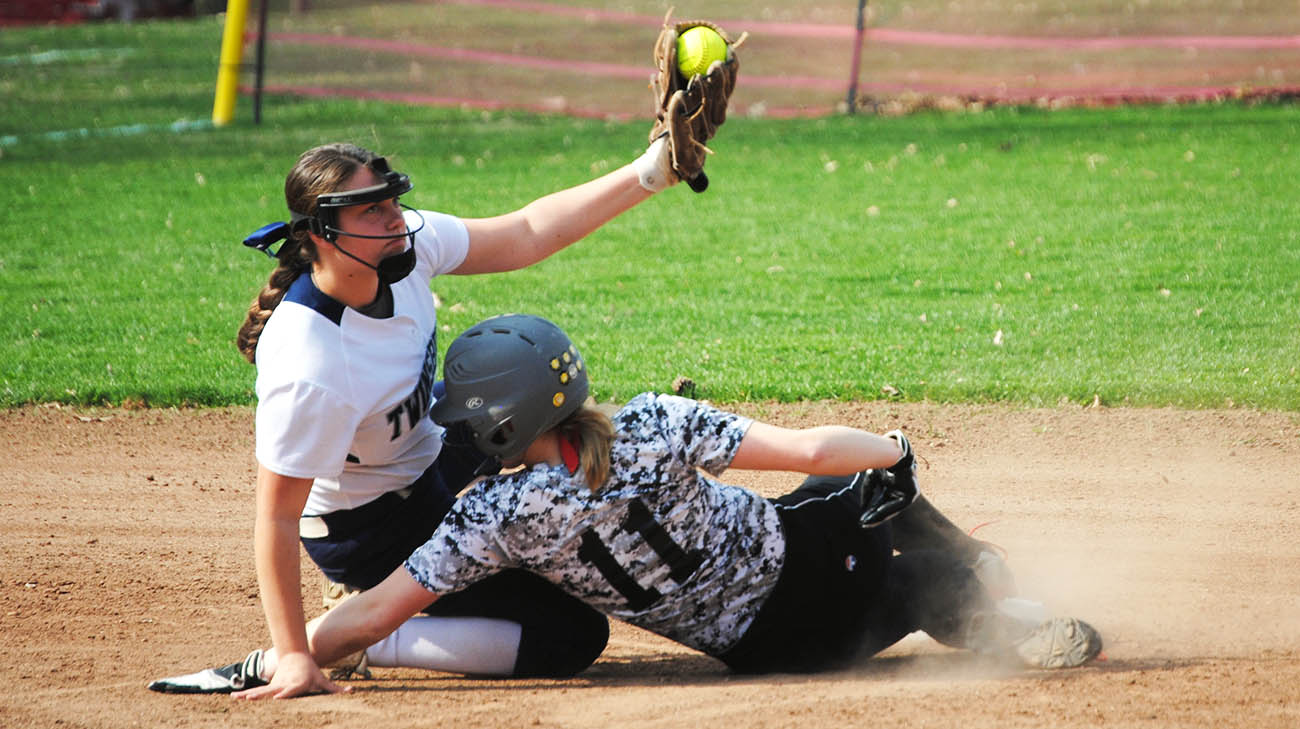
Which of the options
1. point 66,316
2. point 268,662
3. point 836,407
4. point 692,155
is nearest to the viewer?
point 268,662

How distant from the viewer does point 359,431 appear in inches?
161

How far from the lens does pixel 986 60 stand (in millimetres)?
19250

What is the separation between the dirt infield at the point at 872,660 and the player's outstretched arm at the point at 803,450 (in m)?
0.66

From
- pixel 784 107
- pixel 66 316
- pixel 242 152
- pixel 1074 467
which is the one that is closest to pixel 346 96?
pixel 242 152

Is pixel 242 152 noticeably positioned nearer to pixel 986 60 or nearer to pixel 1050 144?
pixel 1050 144

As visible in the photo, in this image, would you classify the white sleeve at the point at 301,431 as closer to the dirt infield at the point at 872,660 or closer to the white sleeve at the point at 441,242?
Result: the dirt infield at the point at 872,660

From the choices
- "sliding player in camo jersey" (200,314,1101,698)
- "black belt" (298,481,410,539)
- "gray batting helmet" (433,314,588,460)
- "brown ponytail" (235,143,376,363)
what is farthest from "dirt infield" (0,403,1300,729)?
"brown ponytail" (235,143,376,363)

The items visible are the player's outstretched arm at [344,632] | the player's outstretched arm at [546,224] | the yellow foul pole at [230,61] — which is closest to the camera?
the player's outstretched arm at [344,632]

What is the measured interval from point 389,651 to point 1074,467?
3353 millimetres

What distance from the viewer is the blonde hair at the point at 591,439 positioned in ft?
11.7

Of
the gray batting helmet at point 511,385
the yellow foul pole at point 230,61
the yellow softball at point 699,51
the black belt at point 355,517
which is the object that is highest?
the yellow foul pole at point 230,61

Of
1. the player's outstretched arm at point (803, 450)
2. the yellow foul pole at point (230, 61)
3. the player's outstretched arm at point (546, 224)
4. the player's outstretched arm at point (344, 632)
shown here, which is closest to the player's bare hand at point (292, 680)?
the player's outstretched arm at point (344, 632)

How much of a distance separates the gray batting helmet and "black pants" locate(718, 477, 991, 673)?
0.82m

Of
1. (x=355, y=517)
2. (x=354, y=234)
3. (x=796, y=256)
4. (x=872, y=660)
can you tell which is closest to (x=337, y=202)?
(x=354, y=234)
